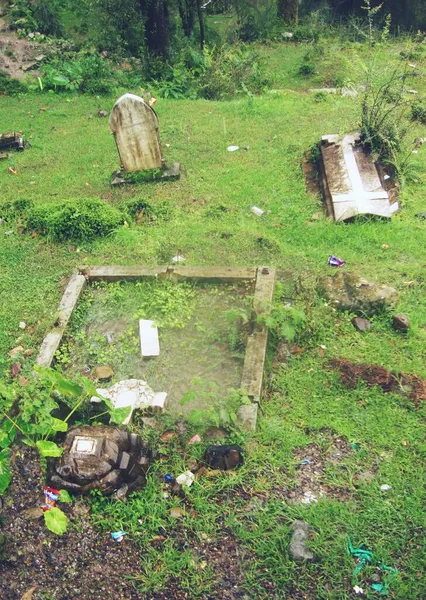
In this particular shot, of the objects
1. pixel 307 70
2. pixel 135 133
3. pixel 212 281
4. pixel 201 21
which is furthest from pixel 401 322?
pixel 201 21

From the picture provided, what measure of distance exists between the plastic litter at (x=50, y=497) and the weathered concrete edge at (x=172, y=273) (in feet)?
8.34

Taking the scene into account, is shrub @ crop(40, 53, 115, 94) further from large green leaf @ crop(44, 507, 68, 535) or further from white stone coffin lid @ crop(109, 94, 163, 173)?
large green leaf @ crop(44, 507, 68, 535)

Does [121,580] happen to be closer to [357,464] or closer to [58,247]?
[357,464]

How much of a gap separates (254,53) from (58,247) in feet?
23.8

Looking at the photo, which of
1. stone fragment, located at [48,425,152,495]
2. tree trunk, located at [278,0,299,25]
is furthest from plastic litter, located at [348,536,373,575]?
tree trunk, located at [278,0,299,25]

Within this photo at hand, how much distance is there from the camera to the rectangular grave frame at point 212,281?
4602 mm

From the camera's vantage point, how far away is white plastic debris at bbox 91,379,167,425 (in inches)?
179

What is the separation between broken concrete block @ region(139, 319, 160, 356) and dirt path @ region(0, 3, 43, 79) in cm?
807

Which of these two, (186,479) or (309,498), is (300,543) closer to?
(309,498)

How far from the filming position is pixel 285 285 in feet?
19.1

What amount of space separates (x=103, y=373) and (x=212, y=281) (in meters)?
1.55

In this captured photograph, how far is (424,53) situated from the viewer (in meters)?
11.8

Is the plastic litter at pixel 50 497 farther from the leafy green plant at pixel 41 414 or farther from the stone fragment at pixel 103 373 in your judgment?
the stone fragment at pixel 103 373

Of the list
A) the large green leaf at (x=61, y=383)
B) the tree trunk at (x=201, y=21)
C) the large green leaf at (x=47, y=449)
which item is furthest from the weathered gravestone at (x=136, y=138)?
the tree trunk at (x=201, y=21)
